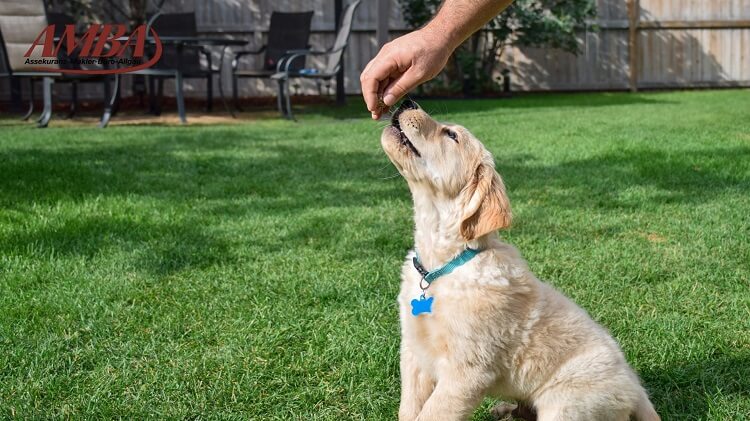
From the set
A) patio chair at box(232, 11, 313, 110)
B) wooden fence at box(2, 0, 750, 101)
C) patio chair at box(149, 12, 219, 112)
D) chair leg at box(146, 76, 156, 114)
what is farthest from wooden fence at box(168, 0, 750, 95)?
chair leg at box(146, 76, 156, 114)

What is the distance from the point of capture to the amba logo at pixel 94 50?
408 inches

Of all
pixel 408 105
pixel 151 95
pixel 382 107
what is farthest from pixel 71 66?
pixel 382 107

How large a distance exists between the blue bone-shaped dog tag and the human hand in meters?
0.58

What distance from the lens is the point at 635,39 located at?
16641 millimetres

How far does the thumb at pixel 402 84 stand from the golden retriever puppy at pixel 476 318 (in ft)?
0.48

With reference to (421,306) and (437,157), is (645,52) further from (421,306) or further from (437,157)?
(421,306)

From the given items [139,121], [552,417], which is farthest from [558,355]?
[139,121]

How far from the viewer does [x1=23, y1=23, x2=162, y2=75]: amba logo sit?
10375 millimetres

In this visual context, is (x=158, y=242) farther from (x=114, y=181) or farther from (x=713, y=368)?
(x=713, y=368)

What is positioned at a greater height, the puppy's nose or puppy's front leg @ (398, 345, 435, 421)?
the puppy's nose

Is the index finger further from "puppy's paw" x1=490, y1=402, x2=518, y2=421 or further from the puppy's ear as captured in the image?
"puppy's paw" x1=490, y1=402, x2=518, y2=421

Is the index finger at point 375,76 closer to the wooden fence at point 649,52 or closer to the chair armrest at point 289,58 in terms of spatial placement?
the chair armrest at point 289,58

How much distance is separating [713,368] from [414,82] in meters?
1.48

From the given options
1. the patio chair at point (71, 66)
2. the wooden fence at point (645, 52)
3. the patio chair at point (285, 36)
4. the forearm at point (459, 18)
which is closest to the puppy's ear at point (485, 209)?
the forearm at point (459, 18)
